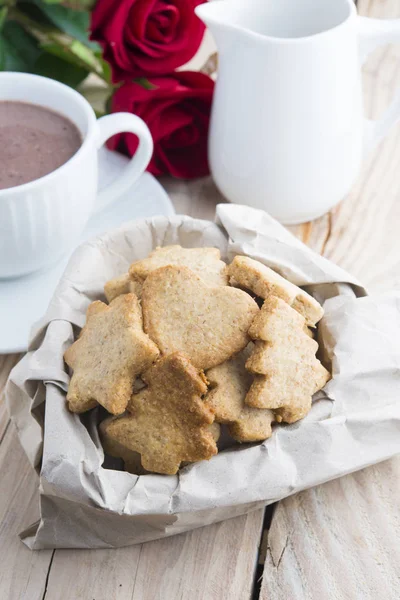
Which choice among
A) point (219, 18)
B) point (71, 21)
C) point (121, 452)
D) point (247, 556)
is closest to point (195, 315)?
point (121, 452)

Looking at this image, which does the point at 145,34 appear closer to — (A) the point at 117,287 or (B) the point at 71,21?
(B) the point at 71,21

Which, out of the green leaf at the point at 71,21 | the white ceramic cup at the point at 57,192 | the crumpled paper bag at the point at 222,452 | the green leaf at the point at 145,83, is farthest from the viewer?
the green leaf at the point at 71,21

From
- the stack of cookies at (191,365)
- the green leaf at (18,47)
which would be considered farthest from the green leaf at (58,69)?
the stack of cookies at (191,365)

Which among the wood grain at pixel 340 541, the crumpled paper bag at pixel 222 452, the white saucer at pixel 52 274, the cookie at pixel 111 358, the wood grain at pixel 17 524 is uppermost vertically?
the cookie at pixel 111 358

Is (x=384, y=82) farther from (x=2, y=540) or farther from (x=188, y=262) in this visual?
(x=2, y=540)

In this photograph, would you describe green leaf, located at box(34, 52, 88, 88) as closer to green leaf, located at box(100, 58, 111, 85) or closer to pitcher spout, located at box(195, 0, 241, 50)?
green leaf, located at box(100, 58, 111, 85)

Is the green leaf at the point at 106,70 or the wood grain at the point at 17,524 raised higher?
the green leaf at the point at 106,70

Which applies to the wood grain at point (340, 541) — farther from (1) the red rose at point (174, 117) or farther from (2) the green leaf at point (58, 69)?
(2) the green leaf at point (58, 69)

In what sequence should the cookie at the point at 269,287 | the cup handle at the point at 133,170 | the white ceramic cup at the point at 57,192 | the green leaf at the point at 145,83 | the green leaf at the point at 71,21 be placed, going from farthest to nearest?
the green leaf at the point at 71,21
the green leaf at the point at 145,83
the cup handle at the point at 133,170
the white ceramic cup at the point at 57,192
the cookie at the point at 269,287
